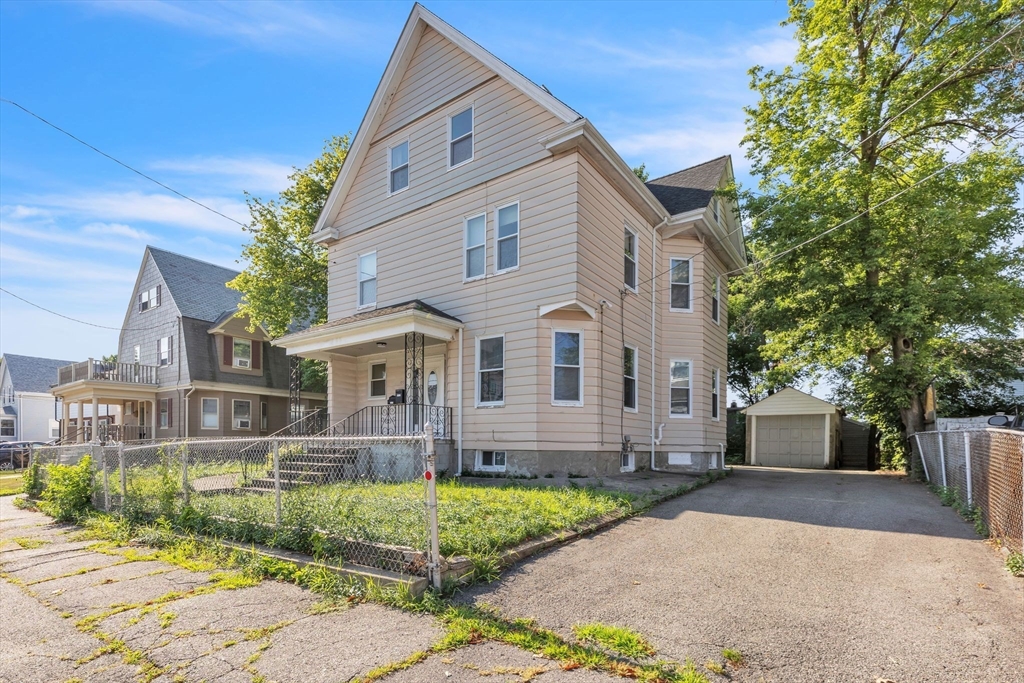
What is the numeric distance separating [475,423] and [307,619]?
7.62 meters

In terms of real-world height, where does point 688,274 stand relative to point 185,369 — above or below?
above

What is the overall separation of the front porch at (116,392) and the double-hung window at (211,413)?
2339 mm

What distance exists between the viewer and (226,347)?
24609mm

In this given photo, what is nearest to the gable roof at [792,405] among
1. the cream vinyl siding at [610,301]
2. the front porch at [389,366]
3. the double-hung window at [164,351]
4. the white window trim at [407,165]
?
the cream vinyl siding at [610,301]

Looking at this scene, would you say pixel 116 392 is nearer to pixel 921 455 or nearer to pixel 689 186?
pixel 689 186

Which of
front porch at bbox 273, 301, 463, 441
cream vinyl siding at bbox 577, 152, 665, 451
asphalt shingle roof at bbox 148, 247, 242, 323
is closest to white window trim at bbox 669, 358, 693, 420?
cream vinyl siding at bbox 577, 152, 665, 451

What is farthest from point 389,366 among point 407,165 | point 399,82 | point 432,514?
point 432,514

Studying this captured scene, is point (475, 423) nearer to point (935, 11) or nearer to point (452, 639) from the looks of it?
point (452, 639)

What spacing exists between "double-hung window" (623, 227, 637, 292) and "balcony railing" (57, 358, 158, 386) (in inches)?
841

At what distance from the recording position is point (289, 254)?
22.0m

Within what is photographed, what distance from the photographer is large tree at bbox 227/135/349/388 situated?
21.4 meters

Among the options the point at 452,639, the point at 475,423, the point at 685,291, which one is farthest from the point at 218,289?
the point at 452,639

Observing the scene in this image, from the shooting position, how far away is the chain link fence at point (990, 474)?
546cm

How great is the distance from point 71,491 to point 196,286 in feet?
62.0
